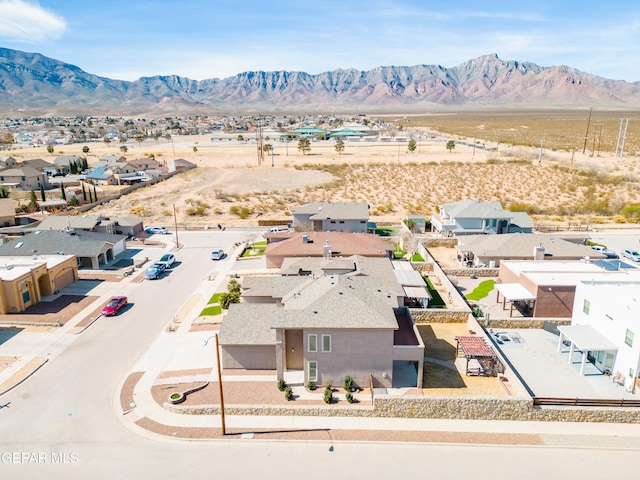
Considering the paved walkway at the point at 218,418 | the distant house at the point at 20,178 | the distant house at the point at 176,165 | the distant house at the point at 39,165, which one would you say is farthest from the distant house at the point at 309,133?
the paved walkway at the point at 218,418

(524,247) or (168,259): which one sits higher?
(524,247)

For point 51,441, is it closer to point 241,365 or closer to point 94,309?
point 241,365

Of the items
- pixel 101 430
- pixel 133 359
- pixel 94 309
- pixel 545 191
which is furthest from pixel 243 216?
pixel 545 191

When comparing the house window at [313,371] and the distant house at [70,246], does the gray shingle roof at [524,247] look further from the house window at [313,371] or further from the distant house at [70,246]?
the distant house at [70,246]

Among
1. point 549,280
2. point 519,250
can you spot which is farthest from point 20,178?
point 549,280

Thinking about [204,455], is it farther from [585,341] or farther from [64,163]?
[64,163]
